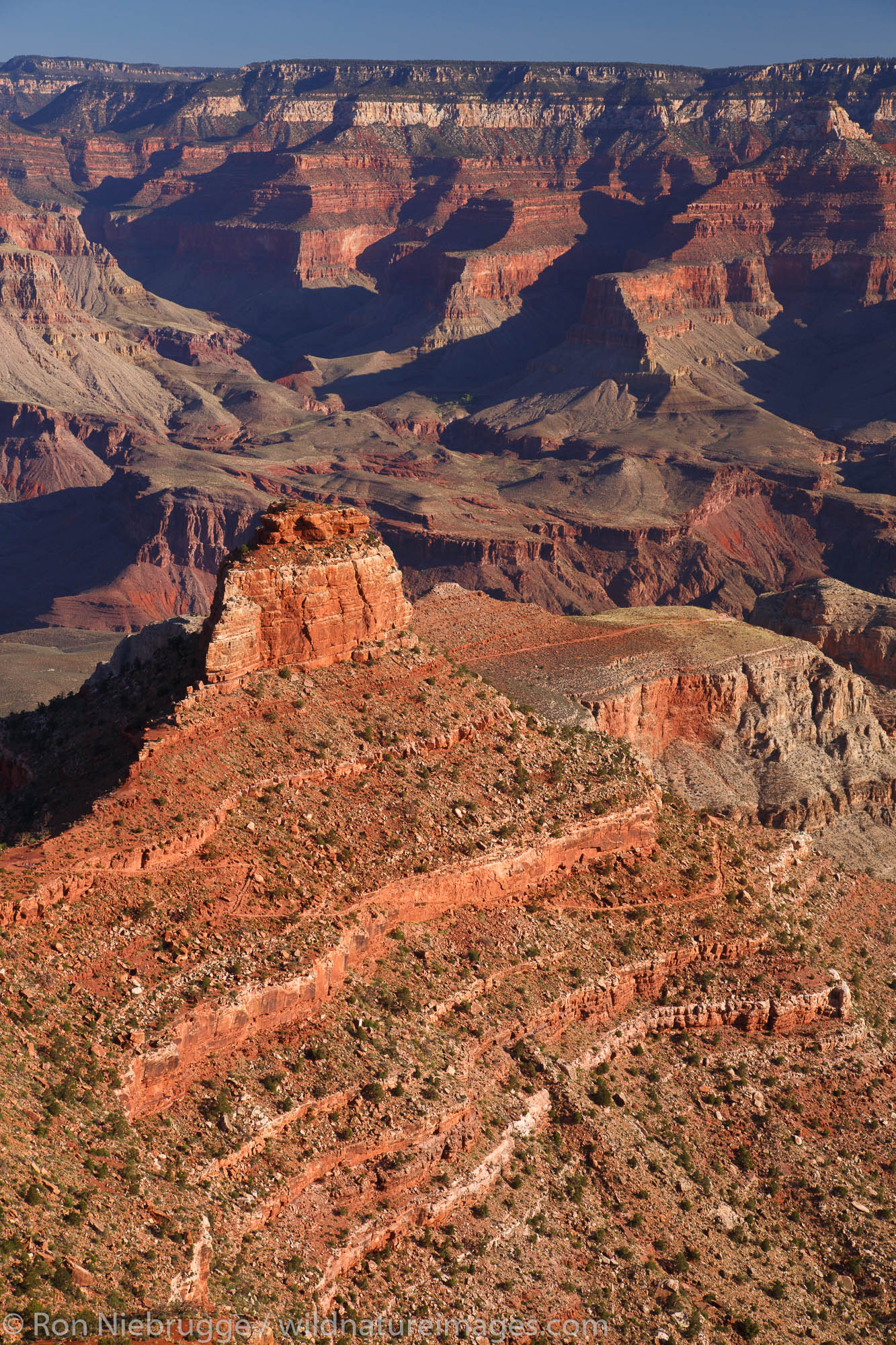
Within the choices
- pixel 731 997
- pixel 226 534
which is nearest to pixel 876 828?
pixel 731 997

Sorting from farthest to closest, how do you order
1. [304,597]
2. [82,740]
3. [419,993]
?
1. [82,740]
2. [304,597]
3. [419,993]

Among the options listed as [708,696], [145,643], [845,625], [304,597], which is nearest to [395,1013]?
[304,597]

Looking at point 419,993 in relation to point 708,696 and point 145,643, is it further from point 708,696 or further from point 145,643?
point 708,696

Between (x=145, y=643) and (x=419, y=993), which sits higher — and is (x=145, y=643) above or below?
above

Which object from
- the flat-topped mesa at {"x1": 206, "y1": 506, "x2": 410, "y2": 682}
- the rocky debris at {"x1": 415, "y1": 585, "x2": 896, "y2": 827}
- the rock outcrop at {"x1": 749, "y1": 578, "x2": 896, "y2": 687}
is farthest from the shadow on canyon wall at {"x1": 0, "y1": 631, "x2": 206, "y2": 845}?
the rock outcrop at {"x1": 749, "y1": 578, "x2": 896, "y2": 687}

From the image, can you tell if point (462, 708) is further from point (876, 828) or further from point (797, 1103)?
point (876, 828)

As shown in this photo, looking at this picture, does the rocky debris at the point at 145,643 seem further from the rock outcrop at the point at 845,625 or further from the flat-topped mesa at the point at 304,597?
the rock outcrop at the point at 845,625

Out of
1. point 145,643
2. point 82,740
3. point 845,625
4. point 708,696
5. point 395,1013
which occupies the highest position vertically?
point 145,643
